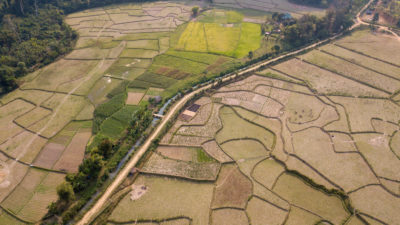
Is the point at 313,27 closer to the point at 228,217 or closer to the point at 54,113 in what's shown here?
the point at 228,217

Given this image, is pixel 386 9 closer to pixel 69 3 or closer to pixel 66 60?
pixel 66 60

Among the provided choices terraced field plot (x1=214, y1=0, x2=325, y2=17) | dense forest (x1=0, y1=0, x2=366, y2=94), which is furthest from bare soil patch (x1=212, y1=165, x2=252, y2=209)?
terraced field plot (x1=214, y1=0, x2=325, y2=17)

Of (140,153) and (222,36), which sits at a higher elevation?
(222,36)

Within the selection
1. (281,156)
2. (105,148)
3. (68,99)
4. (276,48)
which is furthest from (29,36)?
(281,156)

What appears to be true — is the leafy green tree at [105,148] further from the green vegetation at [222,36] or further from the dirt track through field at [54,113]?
the green vegetation at [222,36]

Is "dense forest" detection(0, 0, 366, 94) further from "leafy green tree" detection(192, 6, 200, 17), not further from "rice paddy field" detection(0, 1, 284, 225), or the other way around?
"leafy green tree" detection(192, 6, 200, 17)

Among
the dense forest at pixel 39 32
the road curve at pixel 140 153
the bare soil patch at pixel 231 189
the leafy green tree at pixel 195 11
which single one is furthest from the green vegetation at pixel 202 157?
the leafy green tree at pixel 195 11

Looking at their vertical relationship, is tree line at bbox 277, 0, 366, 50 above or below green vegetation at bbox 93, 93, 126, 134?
above

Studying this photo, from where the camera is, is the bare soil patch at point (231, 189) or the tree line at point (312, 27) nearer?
the bare soil patch at point (231, 189)

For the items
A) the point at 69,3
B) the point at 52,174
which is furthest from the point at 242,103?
the point at 69,3
